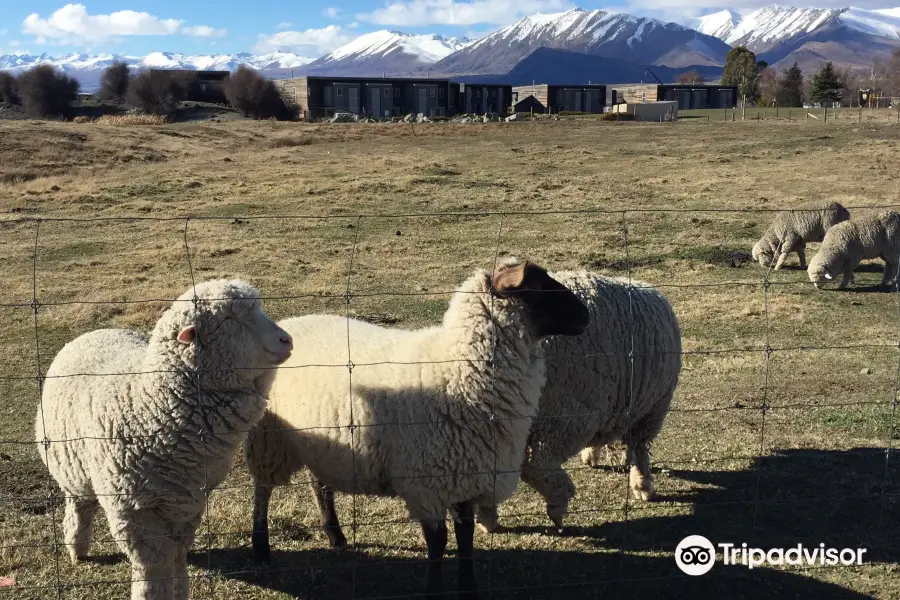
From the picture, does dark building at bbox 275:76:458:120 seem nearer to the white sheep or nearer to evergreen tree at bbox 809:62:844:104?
evergreen tree at bbox 809:62:844:104

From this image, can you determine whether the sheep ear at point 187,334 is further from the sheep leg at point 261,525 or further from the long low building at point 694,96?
the long low building at point 694,96

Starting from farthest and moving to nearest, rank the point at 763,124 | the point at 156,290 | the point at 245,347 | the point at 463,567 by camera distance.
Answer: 1. the point at 763,124
2. the point at 156,290
3. the point at 463,567
4. the point at 245,347

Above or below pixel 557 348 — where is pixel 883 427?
below

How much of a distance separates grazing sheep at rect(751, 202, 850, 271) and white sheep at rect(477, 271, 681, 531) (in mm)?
9536

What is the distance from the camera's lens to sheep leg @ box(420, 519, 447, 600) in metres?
5.04

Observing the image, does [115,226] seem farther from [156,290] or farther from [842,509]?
[842,509]

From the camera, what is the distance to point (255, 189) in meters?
25.0

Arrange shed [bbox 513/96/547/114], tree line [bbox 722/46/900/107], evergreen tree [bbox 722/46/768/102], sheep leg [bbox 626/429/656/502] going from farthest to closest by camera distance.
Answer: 1. evergreen tree [bbox 722/46/768/102]
2. shed [bbox 513/96/547/114]
3. tree line [bbox 722/46/900/107]
4. sheep leg [bbox 626/429/656/502]

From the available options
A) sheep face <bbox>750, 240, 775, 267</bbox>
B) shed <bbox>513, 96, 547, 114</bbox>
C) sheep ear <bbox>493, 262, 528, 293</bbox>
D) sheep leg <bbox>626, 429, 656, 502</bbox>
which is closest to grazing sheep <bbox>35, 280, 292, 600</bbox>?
sheep ear <bbox>493, 262, 528, 293</bbox>

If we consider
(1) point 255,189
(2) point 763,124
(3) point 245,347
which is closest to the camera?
(3) point 245,347

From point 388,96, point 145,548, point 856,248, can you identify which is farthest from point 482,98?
point 145,548

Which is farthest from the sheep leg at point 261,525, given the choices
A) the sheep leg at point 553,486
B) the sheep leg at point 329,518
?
the sheep leg at point 553,486

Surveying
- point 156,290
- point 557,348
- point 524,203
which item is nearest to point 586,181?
point 524,203

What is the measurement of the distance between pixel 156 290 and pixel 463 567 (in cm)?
1021
